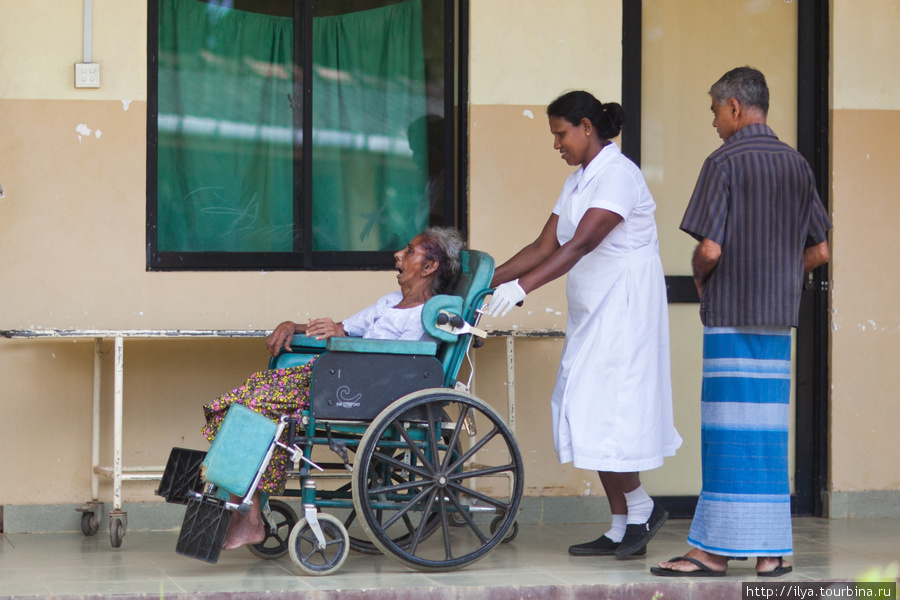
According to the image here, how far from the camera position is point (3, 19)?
4820 millimetres

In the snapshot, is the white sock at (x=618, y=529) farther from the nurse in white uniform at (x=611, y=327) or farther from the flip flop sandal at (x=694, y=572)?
the flip flop sandal at (x=694, y=572)

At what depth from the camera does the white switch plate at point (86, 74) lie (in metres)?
4.84

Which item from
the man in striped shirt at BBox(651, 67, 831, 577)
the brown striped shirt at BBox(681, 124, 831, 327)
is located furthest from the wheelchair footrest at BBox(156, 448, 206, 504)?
the brown striped shirt at BBox(681, 124, 831, 327)

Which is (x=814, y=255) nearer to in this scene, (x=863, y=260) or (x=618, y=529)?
(x=618, y=529)

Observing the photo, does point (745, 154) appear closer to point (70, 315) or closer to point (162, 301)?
point (162, 301)

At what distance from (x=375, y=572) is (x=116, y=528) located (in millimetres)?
1147

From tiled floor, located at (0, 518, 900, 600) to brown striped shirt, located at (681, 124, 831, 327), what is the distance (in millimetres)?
918

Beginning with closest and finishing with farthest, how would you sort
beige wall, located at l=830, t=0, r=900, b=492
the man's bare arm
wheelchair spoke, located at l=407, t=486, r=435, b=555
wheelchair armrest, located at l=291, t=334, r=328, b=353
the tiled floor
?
the tiled floor < wheelchair spoke, located at l=407, t=486, r=435, b=555 < the man's bare arm < wheelchair armrest, located at l=291, t=334, r=328, b=353 < beige wall, located at l=830, t=0, r=900, b=492

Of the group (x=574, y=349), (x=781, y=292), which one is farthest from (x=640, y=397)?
(x=781, y=292)

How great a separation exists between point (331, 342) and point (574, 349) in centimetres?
95

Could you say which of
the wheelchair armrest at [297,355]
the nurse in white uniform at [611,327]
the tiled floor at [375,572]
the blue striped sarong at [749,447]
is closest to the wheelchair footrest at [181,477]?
the tiled floor at [375,572]

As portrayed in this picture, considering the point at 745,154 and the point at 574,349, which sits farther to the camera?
the point at 574,349

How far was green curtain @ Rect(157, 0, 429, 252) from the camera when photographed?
Answer: 16.8ft

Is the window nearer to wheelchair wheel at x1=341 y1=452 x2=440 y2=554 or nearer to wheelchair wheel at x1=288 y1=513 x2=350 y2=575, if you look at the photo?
wheelchair wheel at x1=341 y1=452 x2=440 y2=554
